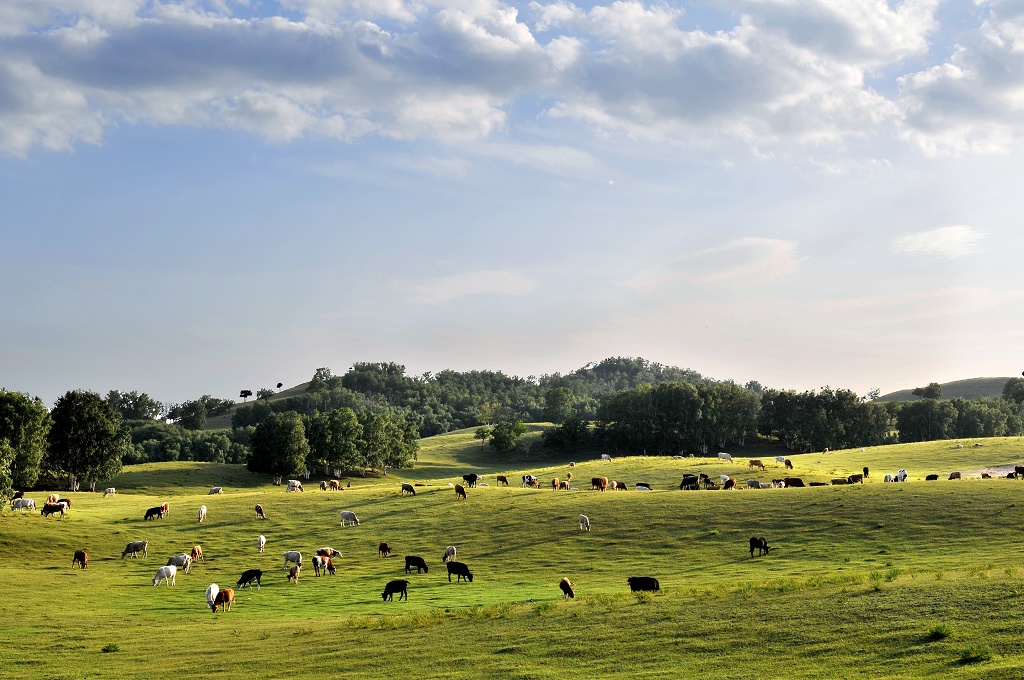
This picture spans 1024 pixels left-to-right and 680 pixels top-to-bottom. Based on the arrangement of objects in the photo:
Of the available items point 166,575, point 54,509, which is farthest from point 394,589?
point 54,509

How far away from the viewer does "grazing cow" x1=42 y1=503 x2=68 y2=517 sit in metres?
55.6

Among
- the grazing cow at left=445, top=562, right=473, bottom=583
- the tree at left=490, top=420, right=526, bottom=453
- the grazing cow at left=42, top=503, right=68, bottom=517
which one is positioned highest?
the tree at left=490, top=420, right=526, bottom=453

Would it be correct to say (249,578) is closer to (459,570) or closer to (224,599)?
(224,599)

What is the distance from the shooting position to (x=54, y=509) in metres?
56.0

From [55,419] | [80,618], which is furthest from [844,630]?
[55,419]

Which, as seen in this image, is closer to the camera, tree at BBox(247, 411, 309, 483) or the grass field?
the grass field

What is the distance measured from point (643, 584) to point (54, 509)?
44163mm

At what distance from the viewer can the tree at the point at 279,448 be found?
103 m

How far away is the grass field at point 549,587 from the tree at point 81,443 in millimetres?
21510

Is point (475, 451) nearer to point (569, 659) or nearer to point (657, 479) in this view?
point (657, 479)

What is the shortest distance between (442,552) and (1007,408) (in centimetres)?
15637

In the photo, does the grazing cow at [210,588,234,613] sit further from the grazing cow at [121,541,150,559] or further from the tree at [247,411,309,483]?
the tree at [247,411,309,483]

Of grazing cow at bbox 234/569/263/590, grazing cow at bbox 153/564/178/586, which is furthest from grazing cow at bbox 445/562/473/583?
grazing cow at bbox 153/564/178/586

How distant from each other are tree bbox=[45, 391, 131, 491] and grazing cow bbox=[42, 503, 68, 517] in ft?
119
